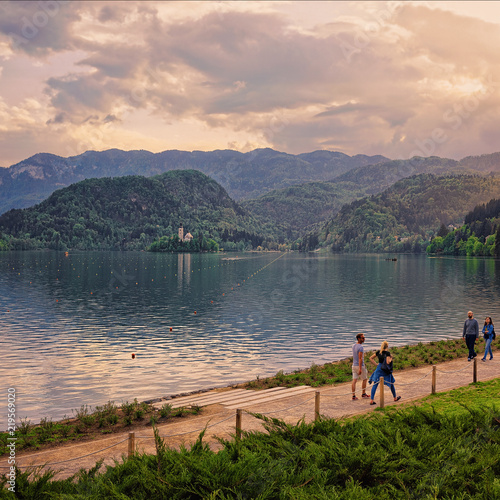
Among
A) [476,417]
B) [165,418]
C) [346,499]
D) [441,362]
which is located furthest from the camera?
[441,362]

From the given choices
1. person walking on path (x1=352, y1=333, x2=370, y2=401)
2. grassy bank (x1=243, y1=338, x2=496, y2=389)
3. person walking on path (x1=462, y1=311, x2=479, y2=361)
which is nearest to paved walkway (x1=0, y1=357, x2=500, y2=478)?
person walking on path (x1=352, y1=333, x2=370, y2=401)

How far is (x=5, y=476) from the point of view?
11.0 meters

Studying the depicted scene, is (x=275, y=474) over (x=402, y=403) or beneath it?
over

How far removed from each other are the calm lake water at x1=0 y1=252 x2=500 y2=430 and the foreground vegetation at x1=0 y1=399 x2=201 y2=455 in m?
5.08

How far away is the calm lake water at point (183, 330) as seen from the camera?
104ft

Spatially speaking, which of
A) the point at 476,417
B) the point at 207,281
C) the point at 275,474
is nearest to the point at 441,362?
the point at 476,417

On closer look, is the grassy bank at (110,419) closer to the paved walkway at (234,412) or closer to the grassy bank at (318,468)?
the paved walkway at (234,412)

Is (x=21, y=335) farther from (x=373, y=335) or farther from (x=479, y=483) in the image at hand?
(x=479, y=483)

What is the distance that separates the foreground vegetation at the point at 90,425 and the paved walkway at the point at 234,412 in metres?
0.72

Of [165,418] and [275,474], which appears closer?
[275,474]

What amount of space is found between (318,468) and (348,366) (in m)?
20.1

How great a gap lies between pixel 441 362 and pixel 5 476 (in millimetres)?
26137

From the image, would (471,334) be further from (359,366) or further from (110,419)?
(110,419)

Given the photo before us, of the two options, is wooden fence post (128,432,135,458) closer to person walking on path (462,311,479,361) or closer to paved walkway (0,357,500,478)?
paved walkway (0,357,500,478)
